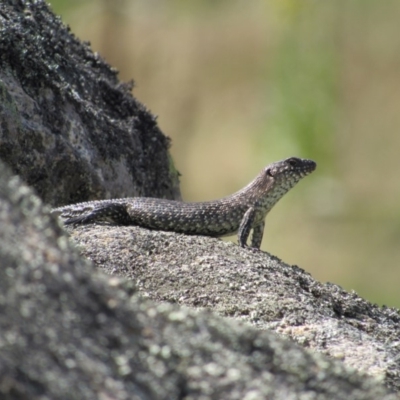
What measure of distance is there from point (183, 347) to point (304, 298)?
8.82 feet

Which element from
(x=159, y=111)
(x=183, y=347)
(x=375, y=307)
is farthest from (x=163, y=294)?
(x=159, y=111)

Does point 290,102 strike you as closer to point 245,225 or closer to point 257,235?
point 257,235

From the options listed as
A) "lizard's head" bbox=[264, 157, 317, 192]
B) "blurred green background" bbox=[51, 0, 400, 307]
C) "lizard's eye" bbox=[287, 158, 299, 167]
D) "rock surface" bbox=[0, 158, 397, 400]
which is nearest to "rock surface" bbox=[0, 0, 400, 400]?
"rock surface" bbox=[0, 158, 397, 400]

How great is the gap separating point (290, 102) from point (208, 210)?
620 inches

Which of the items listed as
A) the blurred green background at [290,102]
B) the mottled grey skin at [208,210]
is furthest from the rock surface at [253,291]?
the blurred green background at [290,102]

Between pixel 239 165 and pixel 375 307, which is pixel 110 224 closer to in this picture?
pixel 375 307

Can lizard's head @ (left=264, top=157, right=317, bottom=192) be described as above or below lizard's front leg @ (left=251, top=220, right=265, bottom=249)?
above

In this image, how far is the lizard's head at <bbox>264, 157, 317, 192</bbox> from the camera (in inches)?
318

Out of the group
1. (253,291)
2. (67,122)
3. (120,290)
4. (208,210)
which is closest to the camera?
(120,290)

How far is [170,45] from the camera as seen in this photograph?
92.4 feet

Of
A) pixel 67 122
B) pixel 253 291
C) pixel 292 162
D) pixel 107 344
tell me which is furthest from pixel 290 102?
pixel 107 344

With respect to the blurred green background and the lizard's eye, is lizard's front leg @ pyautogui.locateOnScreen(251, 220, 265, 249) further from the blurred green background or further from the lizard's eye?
the blurred green background

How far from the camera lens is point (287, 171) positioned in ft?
26.8

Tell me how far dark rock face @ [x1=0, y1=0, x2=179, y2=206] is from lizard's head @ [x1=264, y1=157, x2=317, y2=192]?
3.23 feet
